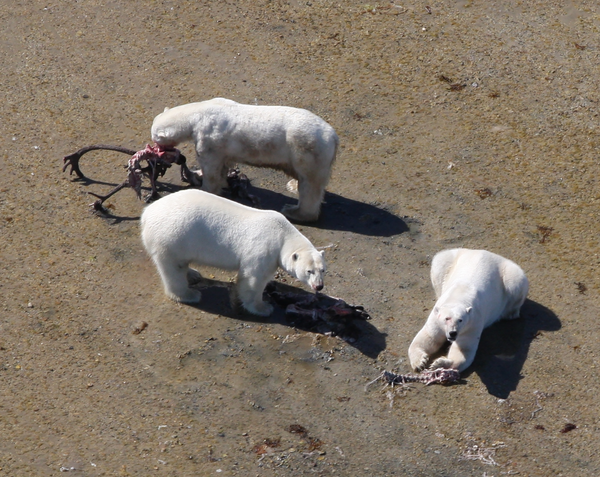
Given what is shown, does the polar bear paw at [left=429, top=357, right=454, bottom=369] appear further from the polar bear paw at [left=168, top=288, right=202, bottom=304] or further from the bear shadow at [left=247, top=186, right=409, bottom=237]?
the polar bear paw at [left=168, top=288, right=202, bottom=304]

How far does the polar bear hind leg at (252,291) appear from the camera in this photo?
29.5ft

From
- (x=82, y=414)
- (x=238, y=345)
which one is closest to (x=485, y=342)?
(x=238, y=345)

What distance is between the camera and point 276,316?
926 cm

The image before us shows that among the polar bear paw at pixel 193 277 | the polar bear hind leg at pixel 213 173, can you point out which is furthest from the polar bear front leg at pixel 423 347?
the polar bear hind leg at pixel 213 173

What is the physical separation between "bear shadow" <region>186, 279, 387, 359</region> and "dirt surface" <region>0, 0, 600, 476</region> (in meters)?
0.05

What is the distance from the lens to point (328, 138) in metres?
10.5

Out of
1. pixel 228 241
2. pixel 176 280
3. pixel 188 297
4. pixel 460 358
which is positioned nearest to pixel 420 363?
pixel 460 358

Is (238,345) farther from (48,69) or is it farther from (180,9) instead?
(180,9)

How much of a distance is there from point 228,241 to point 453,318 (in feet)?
8.10

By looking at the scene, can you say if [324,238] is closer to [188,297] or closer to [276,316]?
[276,316]

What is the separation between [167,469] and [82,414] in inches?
43.2

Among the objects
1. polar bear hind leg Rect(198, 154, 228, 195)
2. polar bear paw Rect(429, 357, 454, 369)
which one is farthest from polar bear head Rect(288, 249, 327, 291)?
polar bear hind leg Rect(198, 154, 228, 195)

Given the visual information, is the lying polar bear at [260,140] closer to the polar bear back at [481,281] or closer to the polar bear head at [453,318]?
the polar bear back at [481,281]

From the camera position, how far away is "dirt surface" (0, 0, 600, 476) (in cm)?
780
